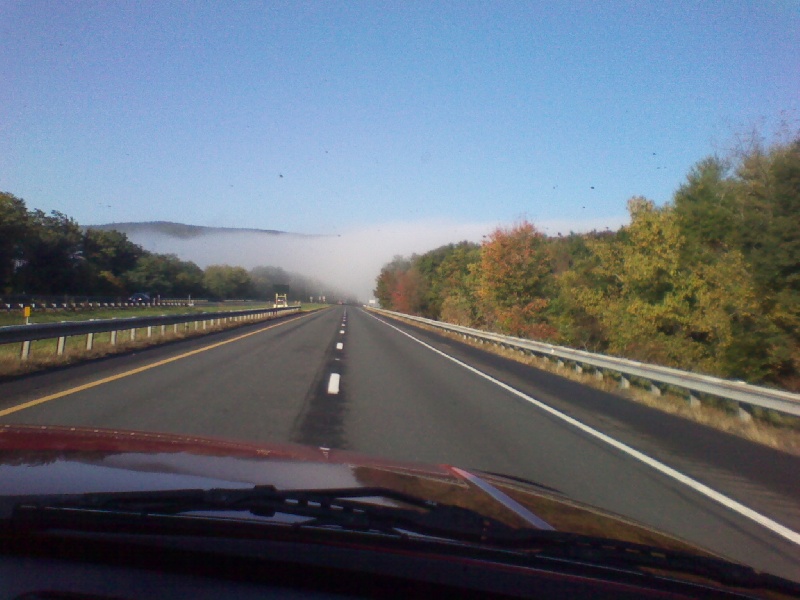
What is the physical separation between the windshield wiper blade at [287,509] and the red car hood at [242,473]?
41 cm

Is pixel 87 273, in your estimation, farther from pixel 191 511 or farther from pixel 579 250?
pixel 191 511

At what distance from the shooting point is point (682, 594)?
2.67 m

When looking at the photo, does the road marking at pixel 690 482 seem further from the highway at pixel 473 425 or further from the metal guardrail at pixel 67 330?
the metal guardrail at pixel 67 330

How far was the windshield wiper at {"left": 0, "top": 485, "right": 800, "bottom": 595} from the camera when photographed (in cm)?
288

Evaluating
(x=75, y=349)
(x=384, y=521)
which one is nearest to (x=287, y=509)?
(x=384, y=521)

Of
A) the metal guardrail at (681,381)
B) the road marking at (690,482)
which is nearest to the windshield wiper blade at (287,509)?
the road marking at (690,482)

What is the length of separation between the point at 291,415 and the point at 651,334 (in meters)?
40.8

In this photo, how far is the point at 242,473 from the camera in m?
4.51

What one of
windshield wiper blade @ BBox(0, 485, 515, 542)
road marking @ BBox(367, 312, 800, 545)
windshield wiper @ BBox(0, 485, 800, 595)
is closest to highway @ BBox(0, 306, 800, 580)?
road marking @ BBox(367, 312, 800, 545)

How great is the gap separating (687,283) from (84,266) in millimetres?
58932

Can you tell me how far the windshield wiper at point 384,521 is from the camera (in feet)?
9.44

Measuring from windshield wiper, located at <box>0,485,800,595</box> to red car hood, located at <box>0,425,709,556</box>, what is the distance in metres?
0.41

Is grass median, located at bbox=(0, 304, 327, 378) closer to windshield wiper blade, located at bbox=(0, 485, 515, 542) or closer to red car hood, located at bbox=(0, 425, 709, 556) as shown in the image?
red car hood, located at bbox=(0, 425, 709, 556)

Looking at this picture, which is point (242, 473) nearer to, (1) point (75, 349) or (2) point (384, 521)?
(2) point (384, 521)
